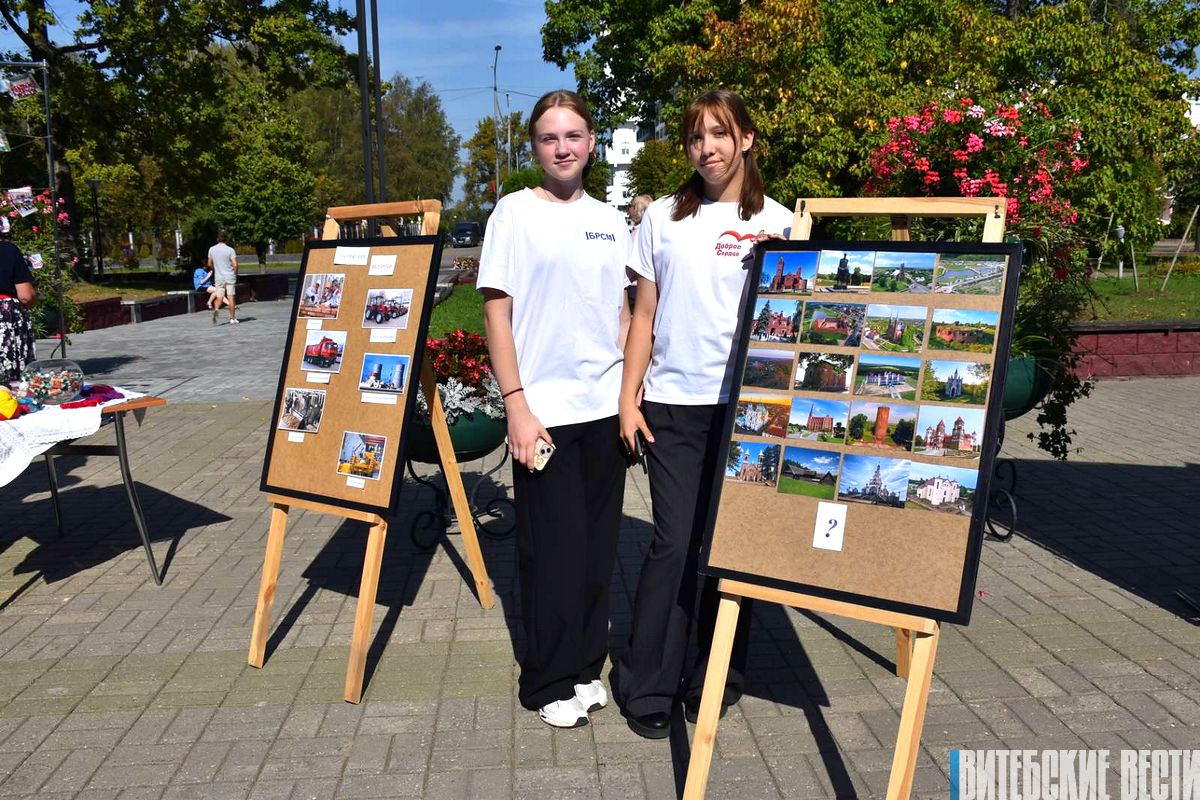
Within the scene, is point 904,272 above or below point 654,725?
above

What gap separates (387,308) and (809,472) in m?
1.90

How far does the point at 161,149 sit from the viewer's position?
1050 inches

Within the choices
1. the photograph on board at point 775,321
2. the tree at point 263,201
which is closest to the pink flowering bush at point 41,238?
the photograph on board at point 775,321

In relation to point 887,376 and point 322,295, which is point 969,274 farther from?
point 322,295

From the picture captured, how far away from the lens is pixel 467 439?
530cm

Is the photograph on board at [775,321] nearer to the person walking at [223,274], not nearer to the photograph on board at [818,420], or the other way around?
the photograph on board at [818,420]

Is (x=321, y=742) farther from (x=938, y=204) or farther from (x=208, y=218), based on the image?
(x=208, y=218)

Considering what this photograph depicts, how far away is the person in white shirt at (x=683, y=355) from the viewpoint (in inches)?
126

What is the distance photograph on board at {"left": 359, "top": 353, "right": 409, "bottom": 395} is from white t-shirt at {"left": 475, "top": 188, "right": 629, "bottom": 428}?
0.63 m

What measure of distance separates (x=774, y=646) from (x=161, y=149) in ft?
87.7

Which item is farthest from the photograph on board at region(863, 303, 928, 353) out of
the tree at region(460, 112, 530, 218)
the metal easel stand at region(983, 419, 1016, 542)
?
the tree at region(460, 112, 530, 218)

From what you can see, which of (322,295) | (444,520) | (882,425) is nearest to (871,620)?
(882,425)

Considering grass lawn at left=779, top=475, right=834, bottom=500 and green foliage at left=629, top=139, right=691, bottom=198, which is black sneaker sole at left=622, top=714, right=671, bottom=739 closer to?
grass lawn at left=779, top=475, right=834, bottom=500

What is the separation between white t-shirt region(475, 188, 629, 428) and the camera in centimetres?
329
